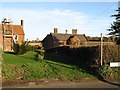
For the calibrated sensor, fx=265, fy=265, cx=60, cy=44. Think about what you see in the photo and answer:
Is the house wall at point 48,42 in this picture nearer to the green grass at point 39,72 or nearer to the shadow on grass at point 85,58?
the shadow on grass at point 85,58

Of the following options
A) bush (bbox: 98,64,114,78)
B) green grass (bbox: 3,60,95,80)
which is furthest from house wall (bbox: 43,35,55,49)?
bush (bbox: 98,64,114,78)

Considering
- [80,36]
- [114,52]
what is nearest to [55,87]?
[114,52]

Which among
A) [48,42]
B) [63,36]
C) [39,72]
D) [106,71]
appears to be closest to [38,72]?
[39,72]

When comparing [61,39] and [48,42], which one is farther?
[48,42]

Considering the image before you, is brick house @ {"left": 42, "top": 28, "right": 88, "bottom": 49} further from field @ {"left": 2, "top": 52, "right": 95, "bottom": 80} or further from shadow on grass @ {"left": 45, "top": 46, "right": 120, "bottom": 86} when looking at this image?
field @ {"left": 2, "top": 52, "right": 95, "bottom": 80}

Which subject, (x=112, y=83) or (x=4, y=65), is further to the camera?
(x=4, y=65)

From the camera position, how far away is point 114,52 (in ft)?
72.0

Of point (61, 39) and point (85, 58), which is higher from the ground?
point (61, 39)

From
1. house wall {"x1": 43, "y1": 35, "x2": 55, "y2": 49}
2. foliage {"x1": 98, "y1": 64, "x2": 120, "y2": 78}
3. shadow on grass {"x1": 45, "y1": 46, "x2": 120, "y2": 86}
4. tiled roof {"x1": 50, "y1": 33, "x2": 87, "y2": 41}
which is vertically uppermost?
tiled roof {"x1": 50, "y1": 33, "x2": 87, "y2": 41}

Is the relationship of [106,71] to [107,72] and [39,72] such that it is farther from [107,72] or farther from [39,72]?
[39,72]

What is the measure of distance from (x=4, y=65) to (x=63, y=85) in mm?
5121

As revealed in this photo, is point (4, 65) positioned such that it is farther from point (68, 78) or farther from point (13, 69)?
point (68, 78)

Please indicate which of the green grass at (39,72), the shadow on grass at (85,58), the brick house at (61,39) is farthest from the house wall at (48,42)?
the green grass at (39,72)

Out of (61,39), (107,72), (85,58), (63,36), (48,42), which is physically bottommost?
(107,72)
